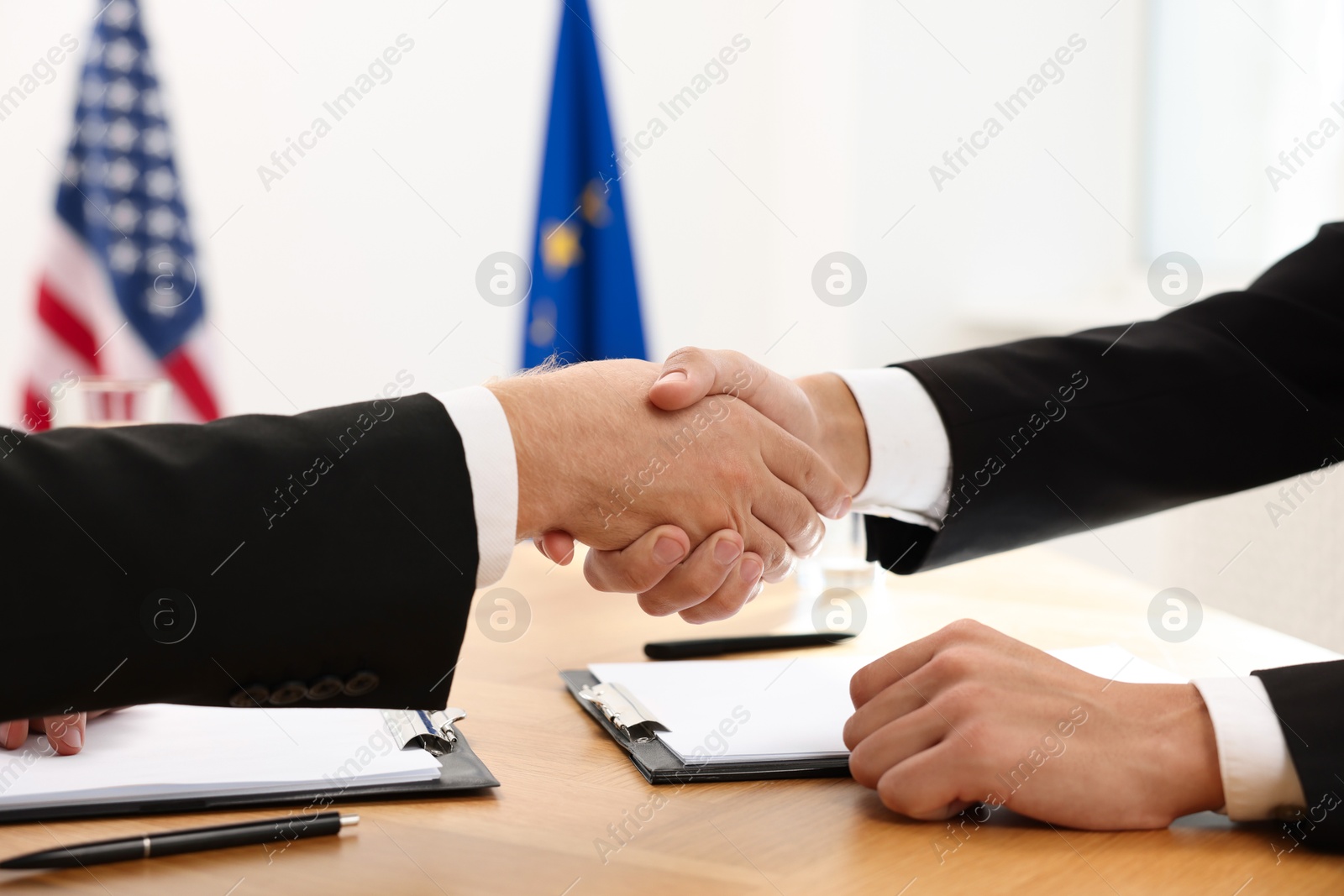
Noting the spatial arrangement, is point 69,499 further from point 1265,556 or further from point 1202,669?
point 1265,556

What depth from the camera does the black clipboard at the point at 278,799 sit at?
2.59 ft

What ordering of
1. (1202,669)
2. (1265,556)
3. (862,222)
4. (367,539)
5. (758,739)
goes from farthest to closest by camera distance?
(862,222) → (1265,556) → (1202,669) → (758,739) → (367,539)

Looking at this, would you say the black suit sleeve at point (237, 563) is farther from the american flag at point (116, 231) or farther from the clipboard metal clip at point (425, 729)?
the american flag at point (116, 231)

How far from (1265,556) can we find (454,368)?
2452 millimetres

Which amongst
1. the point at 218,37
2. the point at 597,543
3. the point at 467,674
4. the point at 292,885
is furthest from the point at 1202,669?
the point at 218,37

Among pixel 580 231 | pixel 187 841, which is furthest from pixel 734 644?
pixel 580 231

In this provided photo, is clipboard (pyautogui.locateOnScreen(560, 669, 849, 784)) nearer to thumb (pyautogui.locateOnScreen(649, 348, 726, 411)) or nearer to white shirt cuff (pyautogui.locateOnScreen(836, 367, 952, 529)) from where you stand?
thumb (pyautogui.locateOnScreen(649, 348, 726, 411))

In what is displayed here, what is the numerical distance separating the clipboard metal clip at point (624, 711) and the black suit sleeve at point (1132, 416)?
445 mm

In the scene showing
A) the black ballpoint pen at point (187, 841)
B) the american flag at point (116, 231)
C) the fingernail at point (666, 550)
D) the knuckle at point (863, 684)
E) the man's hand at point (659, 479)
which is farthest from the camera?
the american flag at point (116, 231)

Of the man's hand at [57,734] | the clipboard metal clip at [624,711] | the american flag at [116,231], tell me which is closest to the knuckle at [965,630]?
the clipboard metal clip at [624,711]

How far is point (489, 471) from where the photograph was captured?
0.94 metres

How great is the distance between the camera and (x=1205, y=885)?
702 millimetres

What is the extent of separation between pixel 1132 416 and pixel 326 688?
0.97 metres

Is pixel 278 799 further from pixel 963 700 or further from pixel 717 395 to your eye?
pixel 717 395
